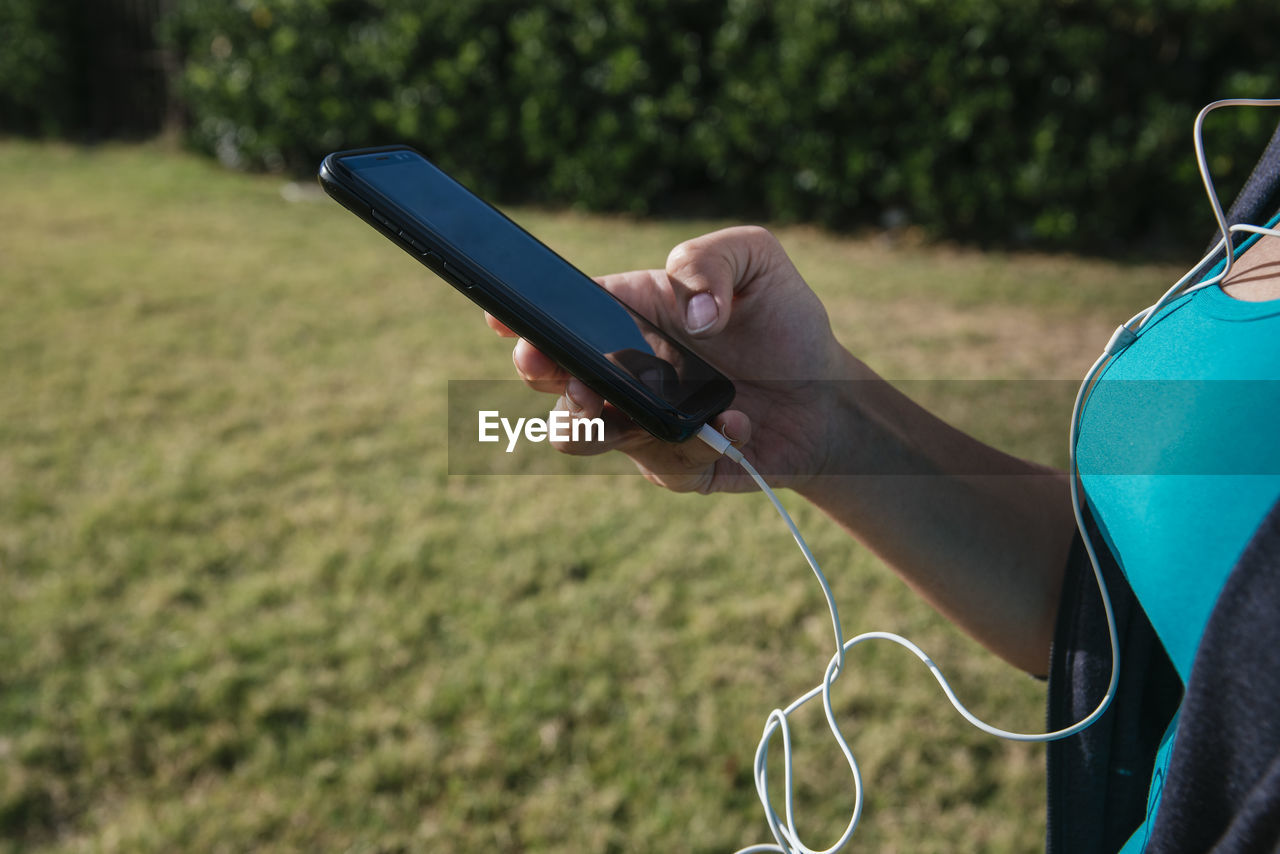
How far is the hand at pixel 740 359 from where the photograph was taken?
125 centimetres

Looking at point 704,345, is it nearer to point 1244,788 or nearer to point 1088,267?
point 1244,788

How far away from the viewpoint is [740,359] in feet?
4.77

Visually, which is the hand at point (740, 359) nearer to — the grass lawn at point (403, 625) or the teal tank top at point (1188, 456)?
the teal tank top at point (1188, 456)

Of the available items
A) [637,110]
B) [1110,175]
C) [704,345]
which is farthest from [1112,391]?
[637,110]

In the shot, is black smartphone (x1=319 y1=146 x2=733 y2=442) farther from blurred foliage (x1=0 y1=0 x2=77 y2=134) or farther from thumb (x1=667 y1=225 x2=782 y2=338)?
blurred foliage (x1=0 y1=0 x2=77 y2=134)

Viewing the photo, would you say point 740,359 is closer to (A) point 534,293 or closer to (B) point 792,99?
(A) point 534,293

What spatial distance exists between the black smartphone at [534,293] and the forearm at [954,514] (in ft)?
0.73

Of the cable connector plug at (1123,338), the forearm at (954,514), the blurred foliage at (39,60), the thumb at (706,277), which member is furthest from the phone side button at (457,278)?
the blurred foliage at (39,60)

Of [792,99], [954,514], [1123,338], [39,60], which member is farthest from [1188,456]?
[39,60]

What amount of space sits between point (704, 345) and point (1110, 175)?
5844 millimetres

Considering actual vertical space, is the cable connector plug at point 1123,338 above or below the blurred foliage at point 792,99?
above

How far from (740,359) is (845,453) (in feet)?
0.75

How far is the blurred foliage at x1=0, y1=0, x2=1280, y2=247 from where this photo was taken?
6043mm

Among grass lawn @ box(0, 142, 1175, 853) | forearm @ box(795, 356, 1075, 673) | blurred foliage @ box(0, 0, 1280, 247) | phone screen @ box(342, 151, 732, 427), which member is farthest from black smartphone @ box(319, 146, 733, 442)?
blurred foliage @ box(0, 0, 1280, 247)
